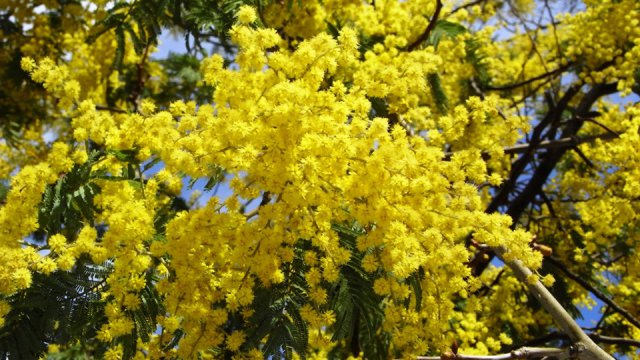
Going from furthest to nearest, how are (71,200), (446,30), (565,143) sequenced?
(446,30), (565,143), (71,200)

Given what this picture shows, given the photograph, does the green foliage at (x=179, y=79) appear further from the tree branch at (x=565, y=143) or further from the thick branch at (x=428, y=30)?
the tree branch at (x=565, y=143)

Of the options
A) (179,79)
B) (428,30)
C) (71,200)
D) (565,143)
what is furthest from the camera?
(179,79)

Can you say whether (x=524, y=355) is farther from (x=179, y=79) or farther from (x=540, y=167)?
(x=179, y=79)

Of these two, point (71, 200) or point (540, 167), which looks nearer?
point (71, 200)

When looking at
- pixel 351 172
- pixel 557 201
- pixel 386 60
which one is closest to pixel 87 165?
pixel 351 172

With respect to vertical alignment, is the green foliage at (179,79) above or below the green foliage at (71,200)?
above

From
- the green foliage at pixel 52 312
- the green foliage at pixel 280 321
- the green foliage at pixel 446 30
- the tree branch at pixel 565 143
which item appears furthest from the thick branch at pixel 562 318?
the green foliage at pixel 446 30

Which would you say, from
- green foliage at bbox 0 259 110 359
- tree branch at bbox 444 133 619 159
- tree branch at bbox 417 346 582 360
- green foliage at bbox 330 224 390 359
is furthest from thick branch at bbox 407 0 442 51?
green foliage at bbox 0 259 110 359

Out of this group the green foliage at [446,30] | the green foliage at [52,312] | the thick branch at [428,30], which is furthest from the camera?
the green foliage at [446,30]

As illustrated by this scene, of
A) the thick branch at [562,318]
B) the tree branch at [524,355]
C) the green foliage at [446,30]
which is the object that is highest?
the green foliage at [446,30]

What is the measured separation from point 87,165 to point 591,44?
485 centimetres

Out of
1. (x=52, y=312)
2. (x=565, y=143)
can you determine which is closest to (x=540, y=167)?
(x=565, y=143)

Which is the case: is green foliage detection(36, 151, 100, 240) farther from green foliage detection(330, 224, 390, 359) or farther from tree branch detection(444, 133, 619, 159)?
tree branch detection(444, 133, 619, 159)

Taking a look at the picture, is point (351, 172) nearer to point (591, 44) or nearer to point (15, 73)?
point (591, 44)
